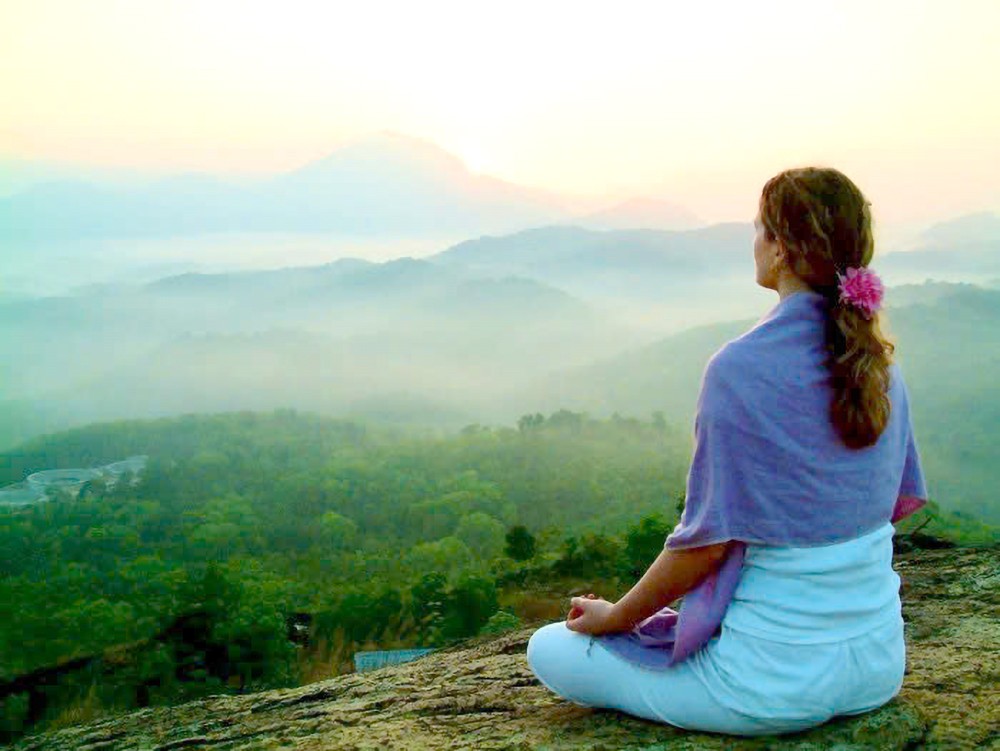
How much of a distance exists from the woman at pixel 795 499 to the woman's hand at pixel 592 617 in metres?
0.06

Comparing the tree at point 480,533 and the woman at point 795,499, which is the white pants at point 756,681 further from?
the tree at point 480,533

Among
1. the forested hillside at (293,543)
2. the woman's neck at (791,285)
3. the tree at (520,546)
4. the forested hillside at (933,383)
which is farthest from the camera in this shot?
the forested hillside at (933,383)

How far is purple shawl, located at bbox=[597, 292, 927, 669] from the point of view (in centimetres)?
206

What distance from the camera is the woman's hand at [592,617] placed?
7.93 ft

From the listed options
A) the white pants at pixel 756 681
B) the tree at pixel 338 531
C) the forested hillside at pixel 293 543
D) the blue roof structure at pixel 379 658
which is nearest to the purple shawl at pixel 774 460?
the white pants at pixel 756 681

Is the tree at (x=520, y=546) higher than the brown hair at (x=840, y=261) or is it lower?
lower

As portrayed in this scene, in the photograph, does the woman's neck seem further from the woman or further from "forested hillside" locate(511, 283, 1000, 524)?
"forested hillside" locate(511, 283, 1000, 524)

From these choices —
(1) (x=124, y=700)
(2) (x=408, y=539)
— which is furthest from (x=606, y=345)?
(1) (x=124, y=700)

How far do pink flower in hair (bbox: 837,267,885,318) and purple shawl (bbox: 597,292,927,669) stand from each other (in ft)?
0.28

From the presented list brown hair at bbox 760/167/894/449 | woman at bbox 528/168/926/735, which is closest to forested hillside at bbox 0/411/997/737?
woman at bbox 528/168/926/735

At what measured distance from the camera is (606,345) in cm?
15512

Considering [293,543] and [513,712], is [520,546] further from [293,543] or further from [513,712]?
[293,543]

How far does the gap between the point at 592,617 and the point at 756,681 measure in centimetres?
50

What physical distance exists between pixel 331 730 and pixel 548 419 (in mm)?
66083
